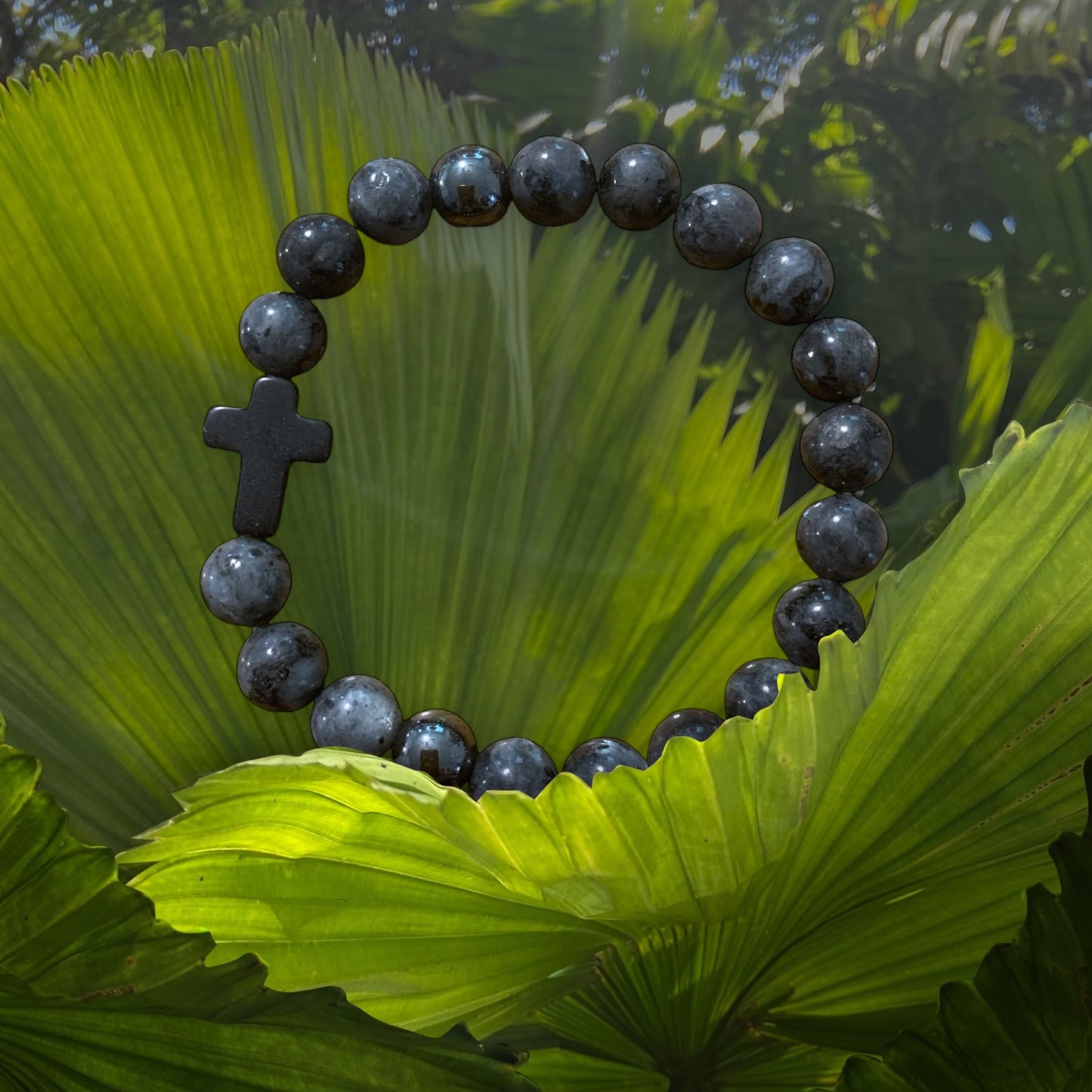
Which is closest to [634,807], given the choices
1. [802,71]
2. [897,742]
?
[897,742]

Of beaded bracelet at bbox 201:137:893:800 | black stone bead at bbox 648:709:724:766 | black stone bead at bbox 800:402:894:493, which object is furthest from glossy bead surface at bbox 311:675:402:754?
black stone bead at bbox 800:402:894:493

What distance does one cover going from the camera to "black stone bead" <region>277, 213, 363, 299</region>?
47 centimetres

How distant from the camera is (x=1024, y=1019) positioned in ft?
0.62

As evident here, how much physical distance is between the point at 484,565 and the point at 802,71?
253 millimetres

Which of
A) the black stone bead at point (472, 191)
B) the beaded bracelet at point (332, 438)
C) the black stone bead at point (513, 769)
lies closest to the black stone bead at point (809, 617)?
the beaded bracelet at point (332, 438)

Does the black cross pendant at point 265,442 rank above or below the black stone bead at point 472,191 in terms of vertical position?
below

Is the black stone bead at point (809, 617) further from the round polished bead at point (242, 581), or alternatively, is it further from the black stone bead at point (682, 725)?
the round polished bead at point (242, 581)

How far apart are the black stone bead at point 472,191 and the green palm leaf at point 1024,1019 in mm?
367

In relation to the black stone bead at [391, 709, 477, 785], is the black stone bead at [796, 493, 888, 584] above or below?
above

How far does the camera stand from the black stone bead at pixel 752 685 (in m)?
0.44

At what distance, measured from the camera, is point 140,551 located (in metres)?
0.45

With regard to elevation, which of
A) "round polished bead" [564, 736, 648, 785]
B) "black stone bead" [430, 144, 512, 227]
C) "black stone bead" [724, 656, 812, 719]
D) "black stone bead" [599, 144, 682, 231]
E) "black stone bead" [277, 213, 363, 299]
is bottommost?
"round polished bead" [564, 736, 648, 785]

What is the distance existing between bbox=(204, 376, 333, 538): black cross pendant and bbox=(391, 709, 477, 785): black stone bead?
4.2 inches

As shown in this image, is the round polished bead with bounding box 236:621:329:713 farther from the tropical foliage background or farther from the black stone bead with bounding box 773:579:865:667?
the black stone bead with bounding box 773:579:865:667
